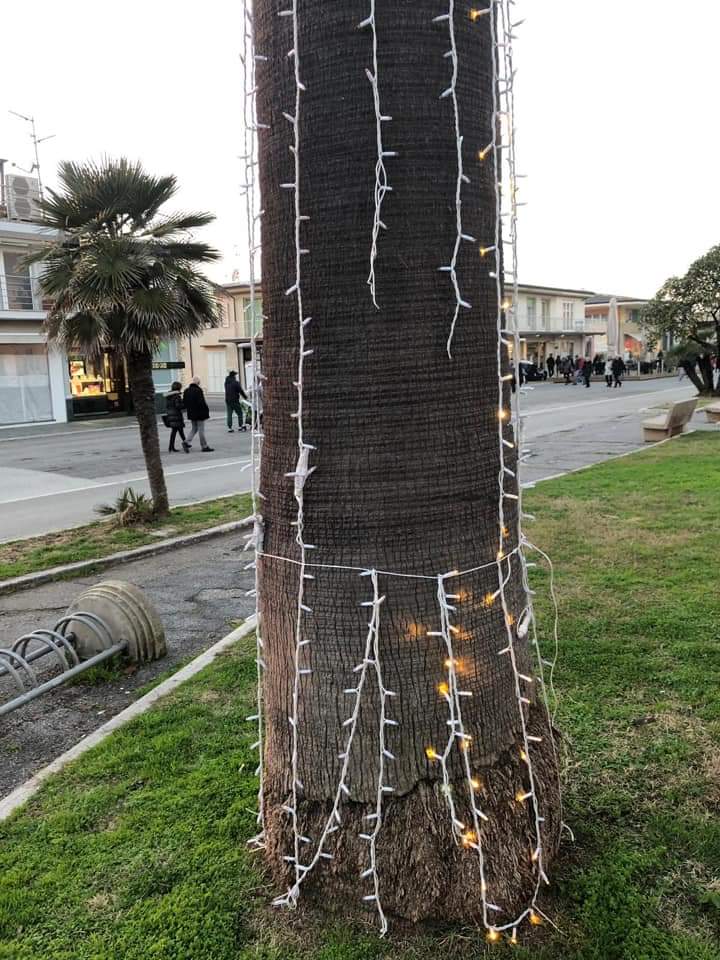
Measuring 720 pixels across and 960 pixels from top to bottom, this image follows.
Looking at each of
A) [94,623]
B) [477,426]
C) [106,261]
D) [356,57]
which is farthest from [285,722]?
[106,261]

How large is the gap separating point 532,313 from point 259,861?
59.5 meters

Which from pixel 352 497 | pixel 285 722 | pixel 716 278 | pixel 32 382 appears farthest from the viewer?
pixel 32 382

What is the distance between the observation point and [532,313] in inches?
2318

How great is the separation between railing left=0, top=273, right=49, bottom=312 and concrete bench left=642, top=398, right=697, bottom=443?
69.9 ft

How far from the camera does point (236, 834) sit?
117 inches

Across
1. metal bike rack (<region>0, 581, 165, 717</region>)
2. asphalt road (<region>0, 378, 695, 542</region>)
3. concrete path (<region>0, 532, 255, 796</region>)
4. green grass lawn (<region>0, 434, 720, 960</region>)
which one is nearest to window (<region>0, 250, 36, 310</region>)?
asphalt road (<region>0, 378, 695, 542</region>)

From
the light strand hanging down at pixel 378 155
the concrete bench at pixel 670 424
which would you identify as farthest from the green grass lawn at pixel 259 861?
the concrete bench at pixel 670 424

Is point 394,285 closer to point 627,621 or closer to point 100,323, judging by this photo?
point 627,621

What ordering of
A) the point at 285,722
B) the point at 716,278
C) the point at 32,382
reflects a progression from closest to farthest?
the point at 285,722
the point at 716,278
the point at 32,382

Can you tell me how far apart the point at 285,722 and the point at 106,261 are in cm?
741

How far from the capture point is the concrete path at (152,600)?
4.11 meters

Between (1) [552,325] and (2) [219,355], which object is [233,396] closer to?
(2) [219,355]

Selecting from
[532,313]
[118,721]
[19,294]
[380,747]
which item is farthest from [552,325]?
[380,747]

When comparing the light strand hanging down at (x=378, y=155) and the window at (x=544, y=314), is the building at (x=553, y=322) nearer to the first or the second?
the window at (x=544, y=314)
